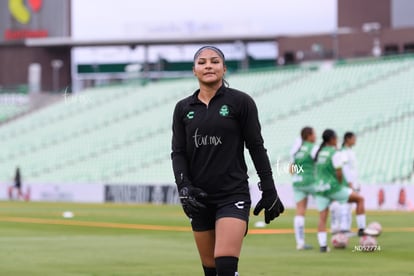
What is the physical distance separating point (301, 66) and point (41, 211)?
91.0 ft

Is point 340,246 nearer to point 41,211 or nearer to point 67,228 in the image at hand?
point 67,228

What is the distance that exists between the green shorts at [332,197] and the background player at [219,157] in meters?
10.4

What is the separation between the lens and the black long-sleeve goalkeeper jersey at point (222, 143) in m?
10.4

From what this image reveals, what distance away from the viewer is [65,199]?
2106 inches

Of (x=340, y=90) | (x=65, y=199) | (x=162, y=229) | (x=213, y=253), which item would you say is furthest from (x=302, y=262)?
(x=340, y=90)

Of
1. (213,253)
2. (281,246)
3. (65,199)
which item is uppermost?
(213,253)

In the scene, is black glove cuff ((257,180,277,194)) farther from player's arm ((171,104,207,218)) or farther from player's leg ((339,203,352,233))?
player's leg ((339,203,352,233))

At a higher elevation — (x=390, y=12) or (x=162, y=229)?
(x=390, y=12)

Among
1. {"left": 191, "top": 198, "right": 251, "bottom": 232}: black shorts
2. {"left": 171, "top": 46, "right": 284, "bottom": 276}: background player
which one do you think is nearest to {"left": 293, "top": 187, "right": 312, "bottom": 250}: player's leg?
{"left": 191, "top": 198, "right": 251, "bottom": 232}: black shorts

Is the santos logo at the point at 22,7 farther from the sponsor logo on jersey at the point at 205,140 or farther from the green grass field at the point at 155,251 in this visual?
the sponsor logo on jersey at the point at 205,140

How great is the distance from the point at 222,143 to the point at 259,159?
357 mm

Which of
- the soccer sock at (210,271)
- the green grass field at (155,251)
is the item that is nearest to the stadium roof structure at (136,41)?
the green grass field at (155,251)

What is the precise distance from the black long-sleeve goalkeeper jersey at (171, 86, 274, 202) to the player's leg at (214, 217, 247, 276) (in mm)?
252

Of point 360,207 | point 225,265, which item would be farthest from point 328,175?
point 225,265
